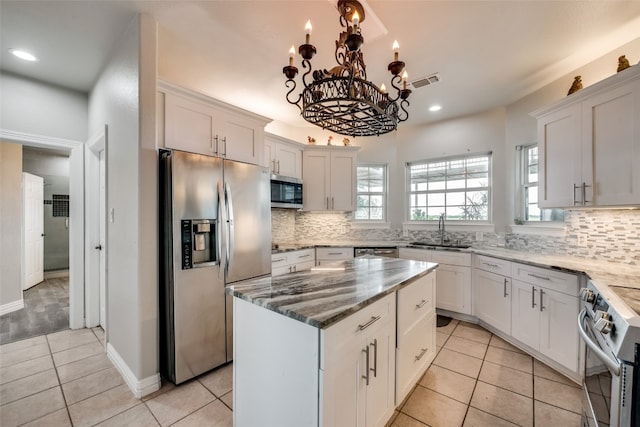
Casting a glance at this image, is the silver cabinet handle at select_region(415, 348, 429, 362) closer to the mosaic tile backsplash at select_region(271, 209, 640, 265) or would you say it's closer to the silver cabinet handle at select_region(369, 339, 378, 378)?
the silver cabinet handle at select_region(369, 339, 378, 378)

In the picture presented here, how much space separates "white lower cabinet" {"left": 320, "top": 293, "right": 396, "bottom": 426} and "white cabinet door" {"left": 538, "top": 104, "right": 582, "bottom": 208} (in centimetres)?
211

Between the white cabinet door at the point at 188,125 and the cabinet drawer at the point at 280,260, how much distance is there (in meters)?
1.36

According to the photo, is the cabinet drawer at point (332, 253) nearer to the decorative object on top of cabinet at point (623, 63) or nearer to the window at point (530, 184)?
the window at point (530, 184)

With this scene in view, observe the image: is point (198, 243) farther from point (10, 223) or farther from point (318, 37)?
point (10, 223)

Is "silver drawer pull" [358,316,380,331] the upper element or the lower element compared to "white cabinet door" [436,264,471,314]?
upper

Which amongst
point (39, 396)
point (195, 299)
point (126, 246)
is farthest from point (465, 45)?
point (39, 396)

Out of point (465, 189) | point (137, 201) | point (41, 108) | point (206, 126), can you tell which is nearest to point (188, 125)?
point (206, 126)

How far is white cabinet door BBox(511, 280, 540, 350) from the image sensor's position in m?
2.41

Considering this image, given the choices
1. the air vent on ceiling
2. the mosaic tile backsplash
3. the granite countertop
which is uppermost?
the air vent on ceiling

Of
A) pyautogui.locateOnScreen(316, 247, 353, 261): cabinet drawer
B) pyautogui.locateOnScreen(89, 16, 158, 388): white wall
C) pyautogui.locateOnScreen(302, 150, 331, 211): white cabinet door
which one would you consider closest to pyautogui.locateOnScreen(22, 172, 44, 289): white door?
pyautogui.locateOnScreen(89, 16, 158, 388): white wall

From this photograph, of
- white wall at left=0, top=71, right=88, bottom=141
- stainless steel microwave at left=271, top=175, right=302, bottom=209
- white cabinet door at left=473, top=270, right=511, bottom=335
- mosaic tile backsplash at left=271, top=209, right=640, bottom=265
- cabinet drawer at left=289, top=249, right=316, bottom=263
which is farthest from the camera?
stainless steel microwave at left=271, top=175, right=302, bottom=209

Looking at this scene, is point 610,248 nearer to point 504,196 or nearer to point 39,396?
point 504,196

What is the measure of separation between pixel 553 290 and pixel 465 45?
2.24 metres

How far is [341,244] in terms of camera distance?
12.4 feet
